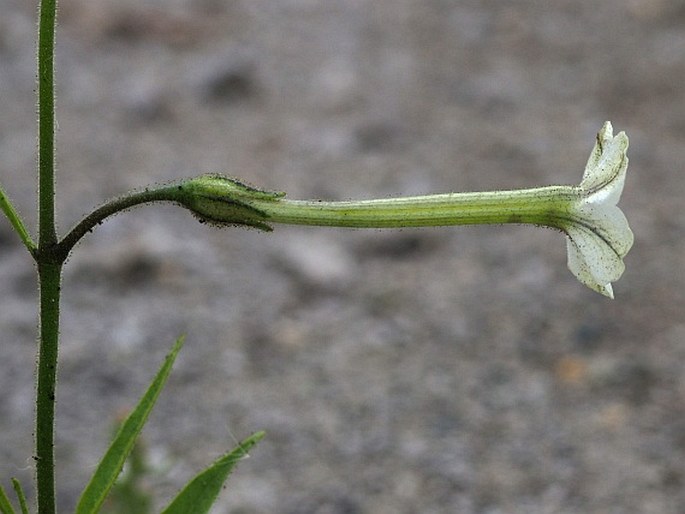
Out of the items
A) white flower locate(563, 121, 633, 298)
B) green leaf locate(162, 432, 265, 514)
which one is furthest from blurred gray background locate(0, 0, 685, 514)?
white flower locate(563, 121, 633, 298)

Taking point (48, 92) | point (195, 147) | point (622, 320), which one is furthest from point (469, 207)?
point (195, 147)

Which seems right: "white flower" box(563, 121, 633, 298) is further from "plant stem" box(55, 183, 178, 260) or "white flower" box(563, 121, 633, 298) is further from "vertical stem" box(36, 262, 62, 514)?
"vertical stem" box(36, 262, 62, 514)

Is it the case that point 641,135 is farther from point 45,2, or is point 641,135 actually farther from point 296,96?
point 45,2

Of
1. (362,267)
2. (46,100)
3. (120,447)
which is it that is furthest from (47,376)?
(362,267)

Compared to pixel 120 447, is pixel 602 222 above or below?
Answer: above

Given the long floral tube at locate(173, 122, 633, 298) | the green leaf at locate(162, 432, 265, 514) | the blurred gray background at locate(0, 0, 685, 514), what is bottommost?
the green leaf at locate(162, 432, 265, 514)

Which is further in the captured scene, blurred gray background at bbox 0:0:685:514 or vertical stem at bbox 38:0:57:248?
blurred gray background at bbox 0:0:685:514

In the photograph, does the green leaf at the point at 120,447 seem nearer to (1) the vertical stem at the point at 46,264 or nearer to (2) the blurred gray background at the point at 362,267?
(1) the vertical stem at the point at 46,264

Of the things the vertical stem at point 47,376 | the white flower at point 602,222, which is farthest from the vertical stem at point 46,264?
the white flower at point 602,222

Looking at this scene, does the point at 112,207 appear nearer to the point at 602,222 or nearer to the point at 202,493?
the point at 202,493
